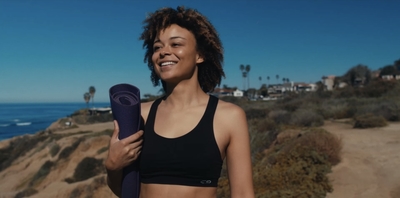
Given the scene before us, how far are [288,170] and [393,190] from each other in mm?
2032

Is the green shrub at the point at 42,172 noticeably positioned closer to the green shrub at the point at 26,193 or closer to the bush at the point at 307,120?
the green shrub at the point at 26,193

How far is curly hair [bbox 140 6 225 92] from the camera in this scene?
6.62 feet

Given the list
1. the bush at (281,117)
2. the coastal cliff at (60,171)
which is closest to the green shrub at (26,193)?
the coastal cliff at (60,171)

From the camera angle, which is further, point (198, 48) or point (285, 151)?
point (285, 151)

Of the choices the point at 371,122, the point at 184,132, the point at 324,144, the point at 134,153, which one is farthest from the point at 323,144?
the point at 134,153

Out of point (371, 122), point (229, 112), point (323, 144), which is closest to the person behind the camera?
point (229, 112)

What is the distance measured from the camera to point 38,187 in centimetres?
A: 1773

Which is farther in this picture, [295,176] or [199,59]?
[295,176]

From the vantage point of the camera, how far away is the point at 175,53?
77.3 inches

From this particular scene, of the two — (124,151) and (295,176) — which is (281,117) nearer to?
(295,176)

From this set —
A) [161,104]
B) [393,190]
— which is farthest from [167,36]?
[393,190]

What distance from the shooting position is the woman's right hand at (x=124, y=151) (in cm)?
180

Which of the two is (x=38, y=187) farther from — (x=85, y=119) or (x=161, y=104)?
(x=85, y=119)

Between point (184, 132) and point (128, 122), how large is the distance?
30 centimetres
